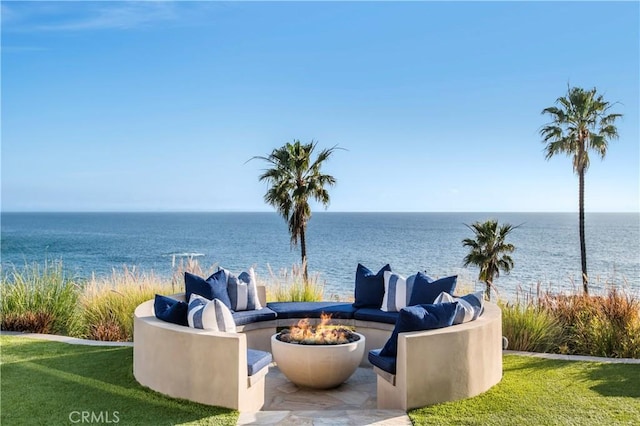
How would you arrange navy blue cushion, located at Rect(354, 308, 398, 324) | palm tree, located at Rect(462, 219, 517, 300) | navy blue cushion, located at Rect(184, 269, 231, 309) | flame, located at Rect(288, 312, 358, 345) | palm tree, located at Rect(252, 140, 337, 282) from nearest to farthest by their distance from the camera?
flame, located at Rect(288, 312, 358, 345)
navy blue cushion, located at Rect(354, 308, 398, 324)
navy blue cushion, located at Rect(184, 269, 231, 309)
palm tree, located at Rect(252, 140, 337, 282)
palm tree, located at Rect(462, 219, 517, 300)

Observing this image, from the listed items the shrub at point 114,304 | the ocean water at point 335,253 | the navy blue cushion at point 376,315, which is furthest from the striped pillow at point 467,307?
the ocean water at point 335,253

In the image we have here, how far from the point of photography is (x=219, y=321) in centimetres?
511

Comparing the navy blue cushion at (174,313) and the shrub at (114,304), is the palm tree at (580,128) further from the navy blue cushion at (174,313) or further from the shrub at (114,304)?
the navy blue cushion at (174,313)

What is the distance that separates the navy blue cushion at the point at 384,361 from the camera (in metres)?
4.88

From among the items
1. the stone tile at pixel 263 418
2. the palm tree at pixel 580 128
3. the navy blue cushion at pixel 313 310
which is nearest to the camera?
the stone tile at pixel 263 418

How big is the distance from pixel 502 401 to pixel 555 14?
40.0ft

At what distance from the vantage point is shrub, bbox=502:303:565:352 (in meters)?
7.32

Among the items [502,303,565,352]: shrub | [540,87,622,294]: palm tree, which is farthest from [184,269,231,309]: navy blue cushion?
[540,87,622,294]: palm tree

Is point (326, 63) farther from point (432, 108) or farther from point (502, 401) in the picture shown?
point (502, 401)

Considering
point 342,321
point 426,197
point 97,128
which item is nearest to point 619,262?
point 426,197

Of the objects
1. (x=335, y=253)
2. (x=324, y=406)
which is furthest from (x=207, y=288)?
(x=335, y=253)

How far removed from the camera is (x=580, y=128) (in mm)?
16500

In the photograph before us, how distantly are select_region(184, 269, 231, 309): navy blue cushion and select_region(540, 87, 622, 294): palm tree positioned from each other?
12535mm

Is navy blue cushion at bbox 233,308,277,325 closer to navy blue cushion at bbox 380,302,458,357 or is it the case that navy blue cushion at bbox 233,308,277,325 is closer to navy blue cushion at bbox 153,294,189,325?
navy blue cushion at bbox 153,294,189,325
